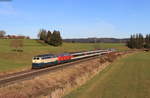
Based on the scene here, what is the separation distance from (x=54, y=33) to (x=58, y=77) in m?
97.2

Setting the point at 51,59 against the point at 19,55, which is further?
the point at 19,55

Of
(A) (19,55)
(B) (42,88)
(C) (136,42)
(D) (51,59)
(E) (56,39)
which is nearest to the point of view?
(B) (42,88)

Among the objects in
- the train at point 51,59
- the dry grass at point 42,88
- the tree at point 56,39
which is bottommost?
the dry grass at point 42,88

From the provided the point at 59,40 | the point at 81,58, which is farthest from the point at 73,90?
the point at 59,40

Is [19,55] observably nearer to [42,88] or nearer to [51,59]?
[51,59]

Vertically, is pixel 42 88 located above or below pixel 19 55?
below

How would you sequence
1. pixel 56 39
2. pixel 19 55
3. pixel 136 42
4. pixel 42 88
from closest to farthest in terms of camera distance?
1. pixel 42 88
2. pixel 19 55
3. pixel 56 39
4. pixel 136 42

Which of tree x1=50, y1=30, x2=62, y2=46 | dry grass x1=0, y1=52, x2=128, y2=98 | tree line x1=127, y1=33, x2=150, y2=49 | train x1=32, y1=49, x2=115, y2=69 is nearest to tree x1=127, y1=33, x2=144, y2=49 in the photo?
tree line x1=127, y1=33, x2=150, y2=49

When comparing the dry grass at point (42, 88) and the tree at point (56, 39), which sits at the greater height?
the tree at point (56, 39)

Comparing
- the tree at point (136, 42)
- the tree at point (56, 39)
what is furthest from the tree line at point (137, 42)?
the tree at point (56, 39)

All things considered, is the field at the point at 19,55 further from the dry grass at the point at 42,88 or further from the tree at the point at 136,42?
the tree at the point at 136,42

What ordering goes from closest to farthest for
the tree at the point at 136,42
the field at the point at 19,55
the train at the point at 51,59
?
the train at the point at 51,59 < the field at the point at 19,55 < the tree at the point at 136,42

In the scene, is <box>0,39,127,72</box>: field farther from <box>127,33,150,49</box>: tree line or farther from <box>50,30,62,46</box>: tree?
<box>127,33,150,49</box>: tree line

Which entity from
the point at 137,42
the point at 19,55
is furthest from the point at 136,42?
the point at 19,55
